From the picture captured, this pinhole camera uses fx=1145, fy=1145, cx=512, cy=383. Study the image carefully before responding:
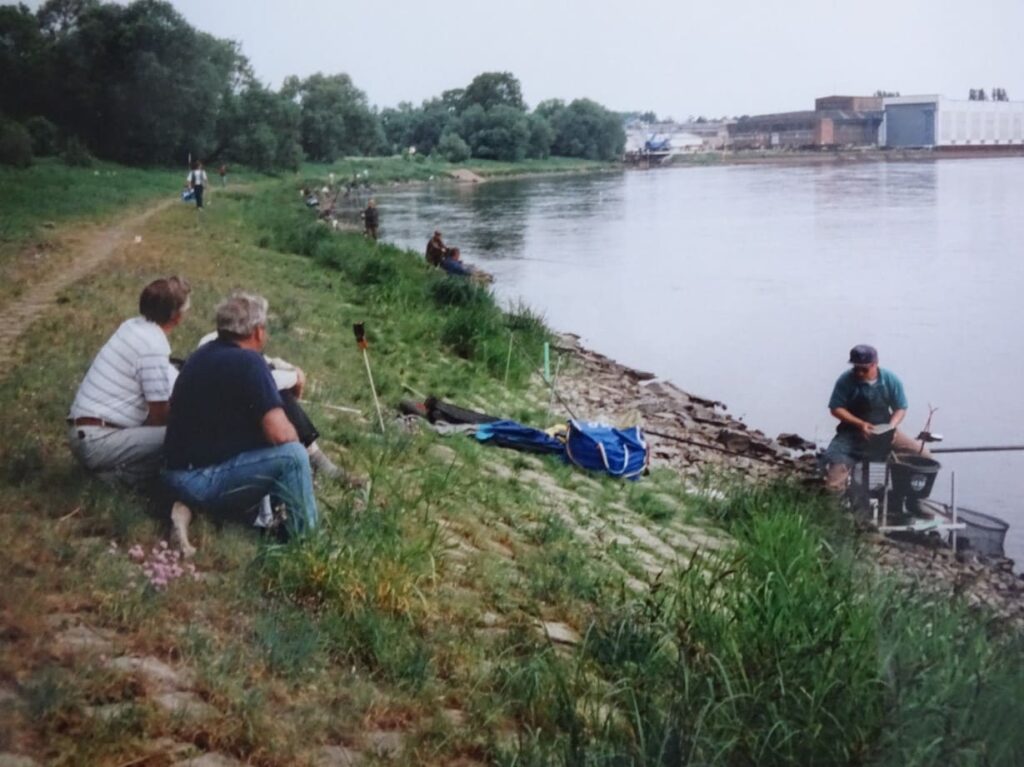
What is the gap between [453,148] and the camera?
877 centimetres

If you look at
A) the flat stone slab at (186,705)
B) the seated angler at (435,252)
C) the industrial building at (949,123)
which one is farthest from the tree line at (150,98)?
the seated angler at (435,252)

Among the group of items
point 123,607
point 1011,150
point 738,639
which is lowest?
point 738,639

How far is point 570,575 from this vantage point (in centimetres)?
433

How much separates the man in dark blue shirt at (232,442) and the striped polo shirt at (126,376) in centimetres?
14

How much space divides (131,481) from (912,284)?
12.9m

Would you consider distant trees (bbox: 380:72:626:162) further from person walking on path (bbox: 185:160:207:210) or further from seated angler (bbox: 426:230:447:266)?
seated angler (bbox: 426:230:447:266)

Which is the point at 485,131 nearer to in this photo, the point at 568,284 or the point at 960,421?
the point at 960,421

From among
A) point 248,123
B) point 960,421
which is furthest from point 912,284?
point 248,123

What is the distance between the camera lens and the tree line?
3803 millimetres

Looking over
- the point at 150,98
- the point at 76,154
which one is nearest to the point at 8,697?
the point at 76,154

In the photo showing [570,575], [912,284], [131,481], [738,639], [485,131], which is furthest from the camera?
[912,284]

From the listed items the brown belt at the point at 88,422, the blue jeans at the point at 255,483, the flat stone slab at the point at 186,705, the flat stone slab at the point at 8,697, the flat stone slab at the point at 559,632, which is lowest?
the flat stone slab at the point at 559,632

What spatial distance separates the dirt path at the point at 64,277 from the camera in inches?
171

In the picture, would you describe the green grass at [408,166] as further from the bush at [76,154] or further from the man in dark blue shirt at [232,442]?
the man in dark blue shirt at [232,442]
